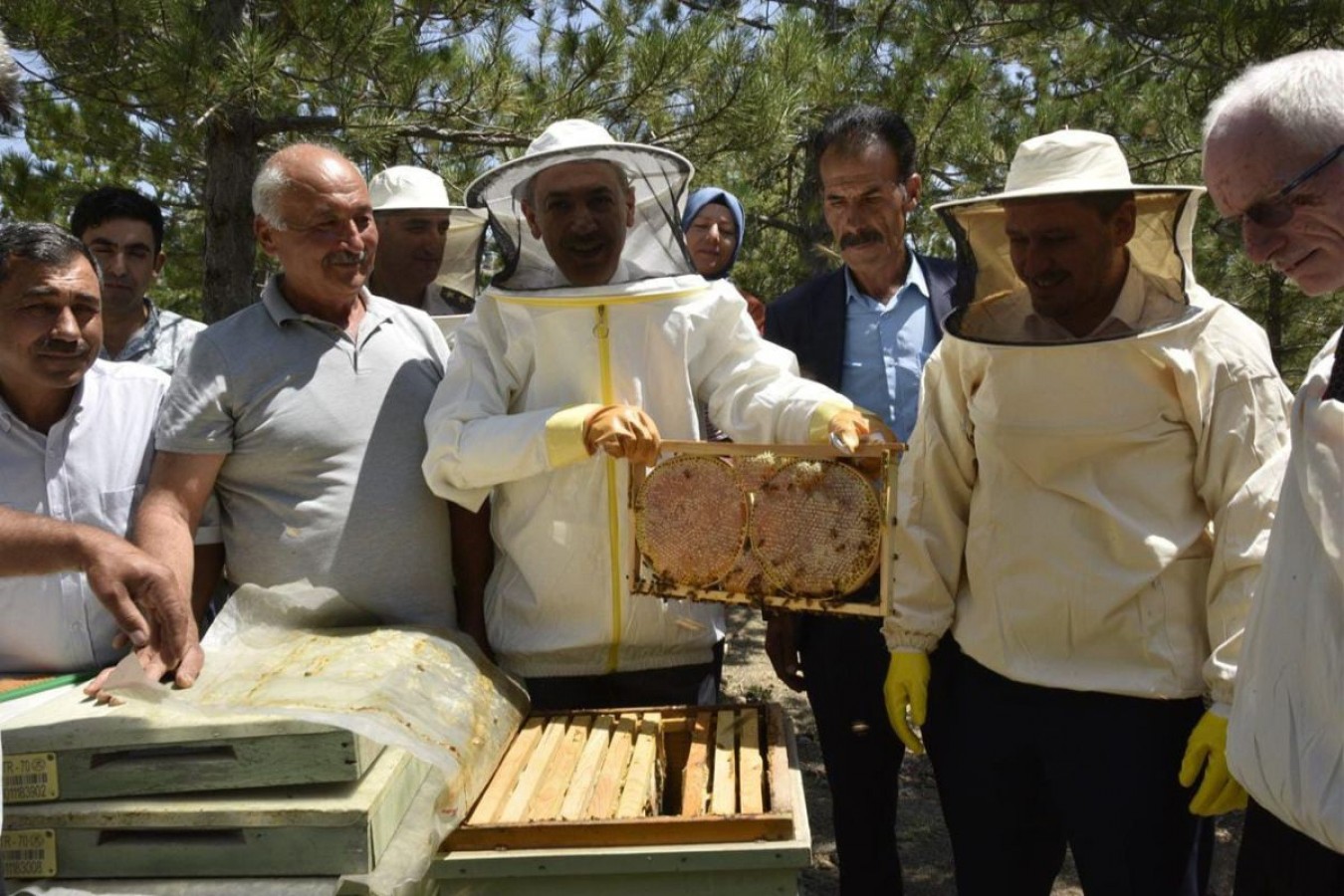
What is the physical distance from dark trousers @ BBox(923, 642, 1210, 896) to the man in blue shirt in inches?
14.4

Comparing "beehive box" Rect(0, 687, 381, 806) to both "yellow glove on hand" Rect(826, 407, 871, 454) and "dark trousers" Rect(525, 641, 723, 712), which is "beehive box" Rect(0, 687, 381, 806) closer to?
"dark trousers" Rect(525, 641, 723, 712)

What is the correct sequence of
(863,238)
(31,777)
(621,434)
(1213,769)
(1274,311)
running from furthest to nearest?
1. (1274,311)
2. (863,238)
3. (621,434)
4. (1213,769)
5. (31,777)

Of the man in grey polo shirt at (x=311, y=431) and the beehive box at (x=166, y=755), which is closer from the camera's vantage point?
the beehive box at (x=166, y=755)

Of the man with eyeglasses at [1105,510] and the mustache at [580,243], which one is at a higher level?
the mustache at [580,243]

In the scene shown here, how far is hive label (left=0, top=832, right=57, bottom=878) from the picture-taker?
5.88ft

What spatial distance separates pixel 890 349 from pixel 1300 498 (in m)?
1.31

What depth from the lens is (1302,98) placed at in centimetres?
150

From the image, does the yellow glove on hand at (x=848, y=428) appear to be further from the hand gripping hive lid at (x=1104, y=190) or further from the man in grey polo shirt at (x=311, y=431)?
the man in grey polo shirt at (x=311, y=431)

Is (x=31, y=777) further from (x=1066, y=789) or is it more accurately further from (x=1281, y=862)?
(x=1281, y=862)

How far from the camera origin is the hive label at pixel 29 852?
179 cm

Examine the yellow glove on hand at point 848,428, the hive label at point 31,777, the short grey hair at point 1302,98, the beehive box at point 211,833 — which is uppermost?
the short grey hair at point 1302,98

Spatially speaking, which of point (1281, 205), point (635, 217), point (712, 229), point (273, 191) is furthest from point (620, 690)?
point (712, 229)

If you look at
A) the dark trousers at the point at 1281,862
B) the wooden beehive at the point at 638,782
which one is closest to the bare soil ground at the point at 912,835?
the wooden beehive at the point at 638,782

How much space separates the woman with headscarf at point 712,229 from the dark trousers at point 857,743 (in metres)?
1.77
